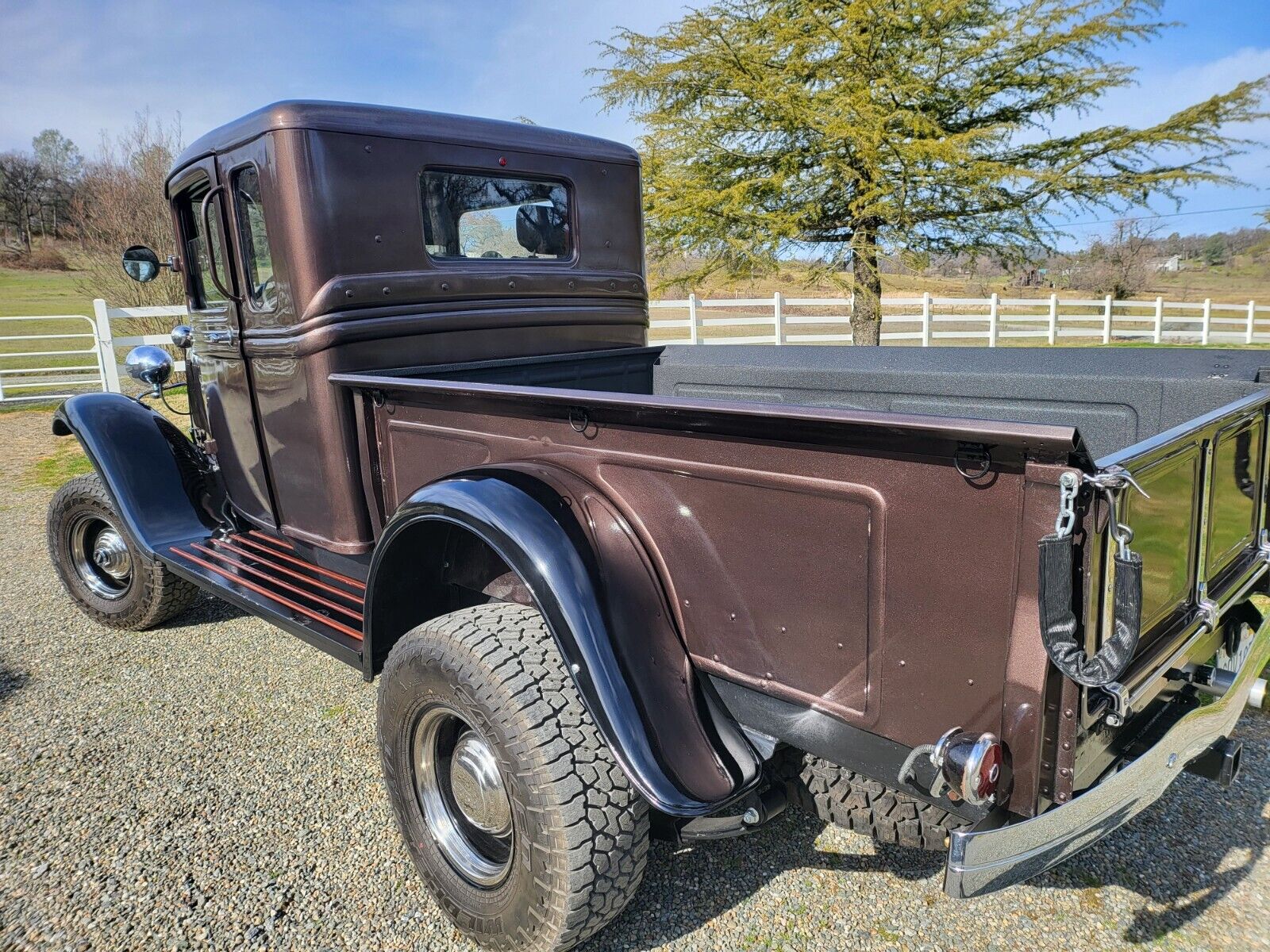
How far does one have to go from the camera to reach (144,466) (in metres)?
3.73

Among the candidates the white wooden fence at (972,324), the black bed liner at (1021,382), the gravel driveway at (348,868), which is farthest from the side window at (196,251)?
the white wooden fence at (972,324)

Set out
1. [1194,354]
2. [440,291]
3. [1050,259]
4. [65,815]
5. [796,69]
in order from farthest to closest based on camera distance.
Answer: [1050,259] < [796,69] < [440,291] < [65,815] < [1194,354]

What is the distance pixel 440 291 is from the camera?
3.04m

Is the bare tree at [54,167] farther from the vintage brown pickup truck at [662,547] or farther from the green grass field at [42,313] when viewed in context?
the vintage brown pickup truck at [662,547]

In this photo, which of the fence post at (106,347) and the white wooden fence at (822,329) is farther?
the white wooden fence at (822,329)

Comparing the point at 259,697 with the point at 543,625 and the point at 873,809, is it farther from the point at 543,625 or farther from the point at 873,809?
the point at 873,809

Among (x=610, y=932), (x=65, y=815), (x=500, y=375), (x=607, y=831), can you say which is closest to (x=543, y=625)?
(x=607, y=831)

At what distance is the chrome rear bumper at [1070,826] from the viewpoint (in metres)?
1.33

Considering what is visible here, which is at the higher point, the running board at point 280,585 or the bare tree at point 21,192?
the bare tree at point 21,192

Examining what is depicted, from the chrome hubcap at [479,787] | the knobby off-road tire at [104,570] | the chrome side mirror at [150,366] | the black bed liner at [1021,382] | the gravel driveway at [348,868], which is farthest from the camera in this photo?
the chrome side mirror at [150,366]

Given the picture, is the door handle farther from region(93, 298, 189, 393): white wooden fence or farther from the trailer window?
region(93, 298, 189, 393): white wooden fence

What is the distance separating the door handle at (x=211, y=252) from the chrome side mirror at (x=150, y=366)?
1033 millimetres

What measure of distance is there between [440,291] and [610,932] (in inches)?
A: 84.8

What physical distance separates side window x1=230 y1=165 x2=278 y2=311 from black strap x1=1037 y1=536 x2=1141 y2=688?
2.63 metres
